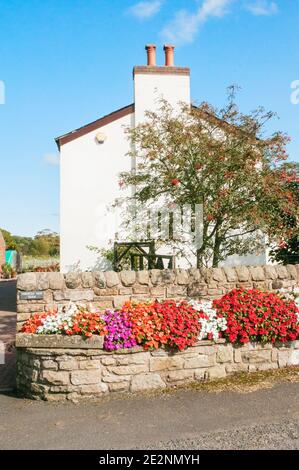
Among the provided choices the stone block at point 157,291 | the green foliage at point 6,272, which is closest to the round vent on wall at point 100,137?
the stone block at point 157,291

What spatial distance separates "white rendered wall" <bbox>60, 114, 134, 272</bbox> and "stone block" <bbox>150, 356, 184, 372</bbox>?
8.35 meters

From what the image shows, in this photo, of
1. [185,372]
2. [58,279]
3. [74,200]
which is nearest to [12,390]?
[58,279]

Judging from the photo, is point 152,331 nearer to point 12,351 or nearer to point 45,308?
point 45,308

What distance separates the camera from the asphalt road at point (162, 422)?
4410 millimetres

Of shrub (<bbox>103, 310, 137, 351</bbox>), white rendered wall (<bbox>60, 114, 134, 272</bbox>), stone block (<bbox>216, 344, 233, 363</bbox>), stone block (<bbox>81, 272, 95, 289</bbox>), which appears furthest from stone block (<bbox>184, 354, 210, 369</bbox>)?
white rendered wall (<bbox>60, 114, 134, 272</bbox>)

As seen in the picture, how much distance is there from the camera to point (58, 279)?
7230 millimetres

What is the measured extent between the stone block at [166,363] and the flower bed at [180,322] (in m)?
0.18

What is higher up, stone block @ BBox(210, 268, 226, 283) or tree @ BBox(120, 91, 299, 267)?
tree @ BBox(120, 91, 299, 267)

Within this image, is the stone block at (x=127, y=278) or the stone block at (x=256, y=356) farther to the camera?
the stone block at (x=127, y=278)

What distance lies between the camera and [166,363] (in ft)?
20.1

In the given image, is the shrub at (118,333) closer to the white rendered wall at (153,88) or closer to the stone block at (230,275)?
the stone block at (230,275)

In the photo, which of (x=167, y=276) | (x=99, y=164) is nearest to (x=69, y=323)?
(x=167, y=276)

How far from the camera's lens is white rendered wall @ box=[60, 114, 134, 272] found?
14.3 metres

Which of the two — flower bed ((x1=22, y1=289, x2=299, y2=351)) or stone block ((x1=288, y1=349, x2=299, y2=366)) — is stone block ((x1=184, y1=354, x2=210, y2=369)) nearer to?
flower bed ((x1=22, y1=289, x2=299, y2=351))
